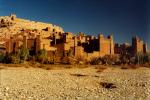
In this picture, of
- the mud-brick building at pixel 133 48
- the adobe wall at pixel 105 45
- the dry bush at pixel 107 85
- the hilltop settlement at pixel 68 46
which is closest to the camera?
the dry bush at pixel 107 85

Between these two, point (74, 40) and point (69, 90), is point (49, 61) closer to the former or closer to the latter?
point (74, 40)

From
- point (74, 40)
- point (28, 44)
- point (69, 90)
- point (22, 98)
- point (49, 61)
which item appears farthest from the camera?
point (74, 40)

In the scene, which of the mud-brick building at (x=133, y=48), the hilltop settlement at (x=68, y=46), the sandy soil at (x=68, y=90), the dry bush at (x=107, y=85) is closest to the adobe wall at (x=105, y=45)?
the hilltop settlement at (x=68, y=46)

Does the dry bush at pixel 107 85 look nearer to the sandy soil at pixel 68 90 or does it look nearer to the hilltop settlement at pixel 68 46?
the sandy soil at pixel 68 90

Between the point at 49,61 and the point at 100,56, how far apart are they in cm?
795

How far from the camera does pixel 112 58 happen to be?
35.4 m

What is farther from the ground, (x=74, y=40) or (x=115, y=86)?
(x=74, y=40)

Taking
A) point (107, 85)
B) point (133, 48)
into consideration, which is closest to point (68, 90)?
point (107, 85)

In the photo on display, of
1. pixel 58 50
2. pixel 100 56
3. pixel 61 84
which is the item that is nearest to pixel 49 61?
pixel 58 50

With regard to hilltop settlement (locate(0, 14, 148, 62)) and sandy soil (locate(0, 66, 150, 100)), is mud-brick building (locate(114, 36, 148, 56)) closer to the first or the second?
hilltop settlement (locate(0, 14, 148, 62))

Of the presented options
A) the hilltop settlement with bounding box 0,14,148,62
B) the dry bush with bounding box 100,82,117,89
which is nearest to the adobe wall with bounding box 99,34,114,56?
the hilltop settlement with bounding box 0,14,148,62

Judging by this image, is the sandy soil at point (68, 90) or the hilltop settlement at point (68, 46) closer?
the sandy soil at point (68, 90)

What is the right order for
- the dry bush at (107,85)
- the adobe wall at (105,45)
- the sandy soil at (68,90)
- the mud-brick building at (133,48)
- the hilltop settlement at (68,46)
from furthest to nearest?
the adobe wall at (105,45) < the mud-brick building at (133,48) < the hilltop settlement at (68,46) < the dry bush at (107,85) < the sandy soil at (68,90)

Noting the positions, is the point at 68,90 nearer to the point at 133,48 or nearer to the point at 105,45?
the point at 105,45
